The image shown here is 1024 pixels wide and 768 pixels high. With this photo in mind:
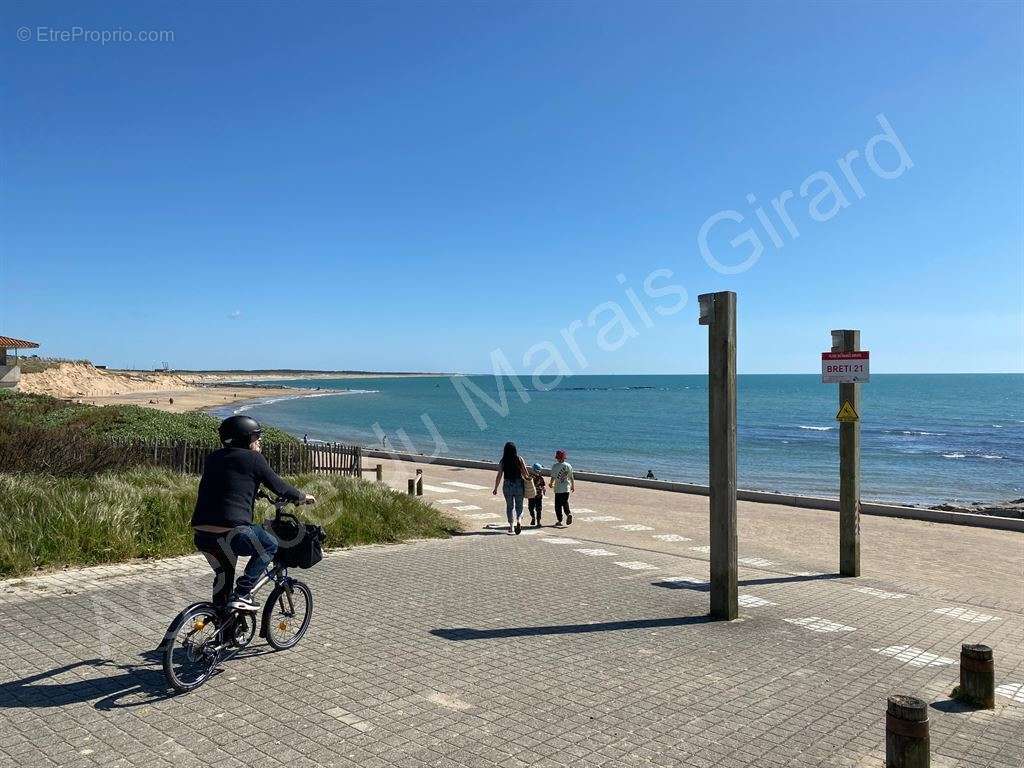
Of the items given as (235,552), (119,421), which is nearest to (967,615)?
(235,552)

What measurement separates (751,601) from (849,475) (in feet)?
9.59

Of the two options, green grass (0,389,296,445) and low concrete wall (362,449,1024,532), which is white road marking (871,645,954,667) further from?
green grass (0,389,296,445)

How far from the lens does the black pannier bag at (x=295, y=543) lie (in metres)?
5.36

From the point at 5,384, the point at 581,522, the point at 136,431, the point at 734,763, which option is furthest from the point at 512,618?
the point at 5,384

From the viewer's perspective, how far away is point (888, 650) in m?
6.29

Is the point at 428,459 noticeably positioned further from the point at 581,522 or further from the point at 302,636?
the point at 302,636

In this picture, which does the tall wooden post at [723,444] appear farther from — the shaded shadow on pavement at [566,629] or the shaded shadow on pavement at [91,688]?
the shaded shadow on pavement at [91,688]

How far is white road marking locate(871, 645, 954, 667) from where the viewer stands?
5.98 metres

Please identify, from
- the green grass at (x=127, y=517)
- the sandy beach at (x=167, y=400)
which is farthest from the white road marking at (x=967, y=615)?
the sandy beach at (x=167, y=400)

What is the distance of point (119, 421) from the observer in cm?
2014

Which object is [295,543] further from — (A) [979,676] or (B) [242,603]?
(A) [979,676]

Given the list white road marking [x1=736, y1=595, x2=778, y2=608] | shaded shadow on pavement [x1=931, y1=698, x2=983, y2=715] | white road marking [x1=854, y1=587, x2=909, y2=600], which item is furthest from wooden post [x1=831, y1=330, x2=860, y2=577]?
shaded shadow on pavement [x1=931, y1=698, x2=983, y2=715]

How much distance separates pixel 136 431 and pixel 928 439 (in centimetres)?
5366

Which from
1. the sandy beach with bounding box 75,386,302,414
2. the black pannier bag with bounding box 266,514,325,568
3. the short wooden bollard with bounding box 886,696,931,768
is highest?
the sandy beach with bounding box 75,386,302,414
